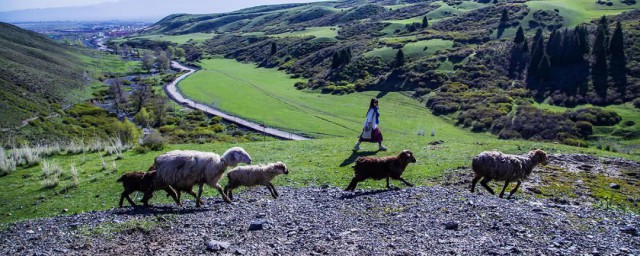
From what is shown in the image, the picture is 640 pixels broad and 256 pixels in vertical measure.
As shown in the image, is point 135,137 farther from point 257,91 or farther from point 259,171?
point 257,91

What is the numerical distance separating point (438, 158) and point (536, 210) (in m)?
9.32

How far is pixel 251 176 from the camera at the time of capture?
1620 centimetres

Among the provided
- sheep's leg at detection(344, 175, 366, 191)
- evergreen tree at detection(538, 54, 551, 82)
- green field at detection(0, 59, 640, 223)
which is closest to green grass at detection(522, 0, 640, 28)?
evergreen tree at detection(538, 54, 551, 82)

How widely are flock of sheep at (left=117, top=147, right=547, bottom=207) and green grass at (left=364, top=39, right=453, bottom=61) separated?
87.7 m

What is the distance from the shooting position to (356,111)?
69.0 m

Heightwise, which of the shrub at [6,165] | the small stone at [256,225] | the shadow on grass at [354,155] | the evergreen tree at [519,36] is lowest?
the shrub at [6,165]

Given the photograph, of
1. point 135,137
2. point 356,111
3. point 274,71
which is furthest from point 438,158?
point 274,71

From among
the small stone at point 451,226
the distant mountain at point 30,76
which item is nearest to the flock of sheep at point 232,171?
the small stone at point 451,226

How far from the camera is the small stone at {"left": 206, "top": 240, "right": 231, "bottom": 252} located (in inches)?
440

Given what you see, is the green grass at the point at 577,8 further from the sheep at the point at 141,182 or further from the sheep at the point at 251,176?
the sheep at the point at 141,182

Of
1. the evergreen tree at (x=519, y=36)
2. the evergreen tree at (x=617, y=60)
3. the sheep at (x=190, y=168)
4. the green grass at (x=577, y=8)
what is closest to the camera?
the sheep at (x=190, y=168)

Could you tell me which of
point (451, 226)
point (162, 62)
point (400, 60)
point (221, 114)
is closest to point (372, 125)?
point (451, 226)

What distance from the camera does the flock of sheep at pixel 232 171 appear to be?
15007 millimetres

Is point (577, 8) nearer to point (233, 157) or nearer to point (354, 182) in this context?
point (354, 182)
